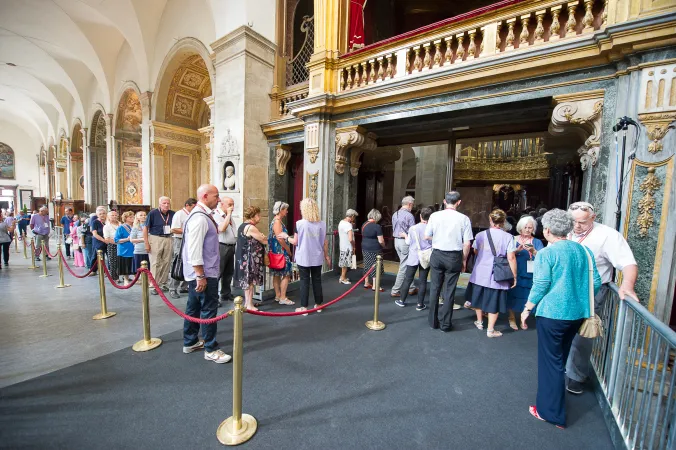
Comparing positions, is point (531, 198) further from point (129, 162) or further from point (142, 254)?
point (129, 162)

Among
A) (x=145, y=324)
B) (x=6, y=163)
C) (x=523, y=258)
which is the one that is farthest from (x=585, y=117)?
(x=6, y=163)

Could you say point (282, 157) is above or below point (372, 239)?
above

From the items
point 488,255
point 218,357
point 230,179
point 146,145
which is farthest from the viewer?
point 146,145

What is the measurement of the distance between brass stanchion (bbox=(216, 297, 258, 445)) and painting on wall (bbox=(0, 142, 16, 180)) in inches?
1633

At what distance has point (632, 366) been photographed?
1.96 m

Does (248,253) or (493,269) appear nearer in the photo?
(493,269)

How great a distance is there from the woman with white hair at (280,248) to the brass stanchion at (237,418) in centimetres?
225

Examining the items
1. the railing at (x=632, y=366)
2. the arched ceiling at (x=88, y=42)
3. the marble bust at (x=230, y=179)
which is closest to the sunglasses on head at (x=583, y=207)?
the railing at (x=632, y=366)

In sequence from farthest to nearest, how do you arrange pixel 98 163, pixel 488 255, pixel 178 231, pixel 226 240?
pixel 98 163 < pixel 178 231 < pixel 226 240 < pixel 488 255

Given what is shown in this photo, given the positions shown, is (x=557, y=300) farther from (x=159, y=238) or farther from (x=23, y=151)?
(x=23, y=151)

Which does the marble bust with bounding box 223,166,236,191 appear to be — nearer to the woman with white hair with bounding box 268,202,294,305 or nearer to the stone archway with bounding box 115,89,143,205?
the woman with white hair with bounding box 268,202,294,305

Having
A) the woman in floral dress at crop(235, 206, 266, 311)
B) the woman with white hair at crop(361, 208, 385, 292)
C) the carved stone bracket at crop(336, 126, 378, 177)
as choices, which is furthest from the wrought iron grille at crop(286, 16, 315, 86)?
the woman in floral dress at crop(235, 206, 266, 311)

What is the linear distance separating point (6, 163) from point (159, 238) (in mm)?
37820

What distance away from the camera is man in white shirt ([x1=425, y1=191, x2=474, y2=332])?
3.61 meters
